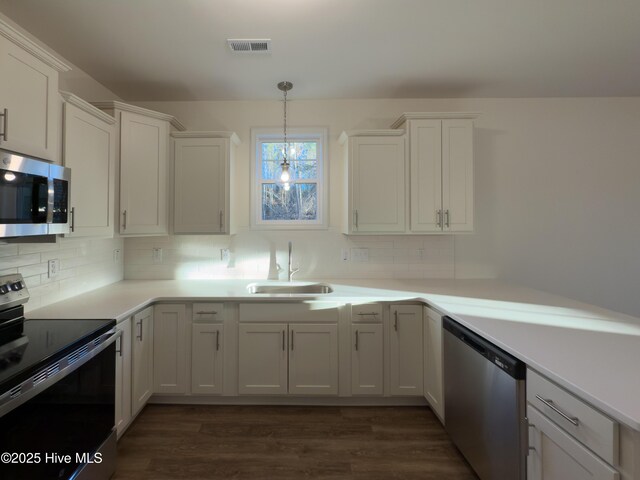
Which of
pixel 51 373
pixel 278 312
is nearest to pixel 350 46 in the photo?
pixel 278 312

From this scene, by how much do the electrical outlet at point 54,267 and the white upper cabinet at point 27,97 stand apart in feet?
2.49

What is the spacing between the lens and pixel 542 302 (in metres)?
2.16

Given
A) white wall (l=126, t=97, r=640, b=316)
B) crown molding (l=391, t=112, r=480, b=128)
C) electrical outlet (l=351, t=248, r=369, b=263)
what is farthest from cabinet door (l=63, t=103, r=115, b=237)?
crown molding (l=391, t=112, r=480, b=128)

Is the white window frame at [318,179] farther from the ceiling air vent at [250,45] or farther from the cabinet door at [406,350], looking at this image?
the cabinet door at [406,350]

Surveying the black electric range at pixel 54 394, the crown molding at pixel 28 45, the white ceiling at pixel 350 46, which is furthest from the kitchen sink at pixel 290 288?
the crown molding at pixel 28 45

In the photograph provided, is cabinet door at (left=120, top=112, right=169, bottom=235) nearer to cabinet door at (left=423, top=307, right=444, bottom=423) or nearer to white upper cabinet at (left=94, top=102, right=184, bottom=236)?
white upper cabinet at (left=94, top=102, right=184, bottom=236)

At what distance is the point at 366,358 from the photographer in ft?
7.87

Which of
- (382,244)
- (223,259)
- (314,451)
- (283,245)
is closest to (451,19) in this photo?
(382,244)

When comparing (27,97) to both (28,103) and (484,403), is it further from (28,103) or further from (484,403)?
(484,403)

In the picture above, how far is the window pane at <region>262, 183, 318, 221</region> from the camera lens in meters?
3.12

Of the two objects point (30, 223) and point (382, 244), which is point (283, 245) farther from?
point (30, 223)

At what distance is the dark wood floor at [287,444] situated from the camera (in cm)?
182

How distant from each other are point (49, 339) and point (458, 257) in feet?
9.80

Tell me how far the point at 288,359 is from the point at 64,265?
1.67 meters
